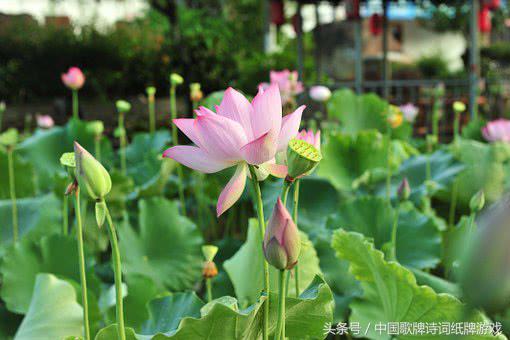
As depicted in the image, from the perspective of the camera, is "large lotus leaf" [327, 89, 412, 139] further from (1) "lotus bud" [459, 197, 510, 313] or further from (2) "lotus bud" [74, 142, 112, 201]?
(1) "lotus bud" [459, 197, 510, 313]

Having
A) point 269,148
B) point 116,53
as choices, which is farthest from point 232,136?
point 116,53

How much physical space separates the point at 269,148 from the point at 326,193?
30.8 inches

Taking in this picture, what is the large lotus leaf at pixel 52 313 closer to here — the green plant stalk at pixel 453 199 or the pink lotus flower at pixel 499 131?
the green plant stalk at pixel 453 199

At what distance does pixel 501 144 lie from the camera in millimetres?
1073

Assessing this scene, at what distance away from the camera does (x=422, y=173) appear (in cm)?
117

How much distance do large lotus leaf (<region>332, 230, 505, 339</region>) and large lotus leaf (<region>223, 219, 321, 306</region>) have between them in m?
0.06

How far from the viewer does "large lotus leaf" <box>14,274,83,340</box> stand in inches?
23.7

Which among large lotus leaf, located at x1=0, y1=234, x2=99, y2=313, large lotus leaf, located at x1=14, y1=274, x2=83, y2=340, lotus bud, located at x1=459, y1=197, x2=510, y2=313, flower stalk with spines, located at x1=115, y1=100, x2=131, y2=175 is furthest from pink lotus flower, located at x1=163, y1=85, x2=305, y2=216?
flower stalk with spines, located at x1=115, y1=100, x2=131, y2=175

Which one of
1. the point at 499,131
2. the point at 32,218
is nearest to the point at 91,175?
the point at 32,218

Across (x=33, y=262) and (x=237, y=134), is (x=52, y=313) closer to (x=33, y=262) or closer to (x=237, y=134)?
(x=33, y=262)

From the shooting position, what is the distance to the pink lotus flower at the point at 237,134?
1.15ft

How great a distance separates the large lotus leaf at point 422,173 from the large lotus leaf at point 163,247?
372 millimetres

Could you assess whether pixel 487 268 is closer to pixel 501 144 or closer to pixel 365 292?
pixel 365 292

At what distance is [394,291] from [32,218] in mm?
682
